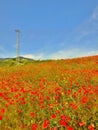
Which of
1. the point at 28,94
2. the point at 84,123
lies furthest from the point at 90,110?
the point at 28,94

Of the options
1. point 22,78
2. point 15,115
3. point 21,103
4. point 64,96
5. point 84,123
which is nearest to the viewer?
point 84,123

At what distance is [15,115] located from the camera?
7758 mm

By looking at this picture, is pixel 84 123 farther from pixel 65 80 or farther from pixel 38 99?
pixel 65 80

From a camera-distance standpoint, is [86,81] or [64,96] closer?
[64,96]

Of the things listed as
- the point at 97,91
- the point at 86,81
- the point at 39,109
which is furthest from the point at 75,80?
the point at 39,109

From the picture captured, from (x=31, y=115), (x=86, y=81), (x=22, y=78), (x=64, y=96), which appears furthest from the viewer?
(x=22, y=78)

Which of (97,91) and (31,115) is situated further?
(97,91)

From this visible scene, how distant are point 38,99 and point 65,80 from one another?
4147mm

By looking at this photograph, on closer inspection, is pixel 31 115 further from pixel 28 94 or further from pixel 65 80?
pixel 65 80

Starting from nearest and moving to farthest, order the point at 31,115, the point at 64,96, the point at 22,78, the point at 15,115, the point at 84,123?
the point at 84,123 → the point at 31,115 → the point at 15,115 → the point at 64,96 → the point at 22,78

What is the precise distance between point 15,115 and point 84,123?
183cm

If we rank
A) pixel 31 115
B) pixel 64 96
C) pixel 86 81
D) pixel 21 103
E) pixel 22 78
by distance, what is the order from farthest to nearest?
pixel 22 78 → pixel 86 81 → pixel 64 96 → pixel 21 103 → pixel 31 115

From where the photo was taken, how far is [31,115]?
23.8 feet

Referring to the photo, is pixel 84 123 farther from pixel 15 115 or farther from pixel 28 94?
pixel 28 94
